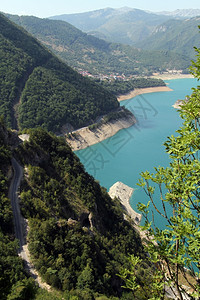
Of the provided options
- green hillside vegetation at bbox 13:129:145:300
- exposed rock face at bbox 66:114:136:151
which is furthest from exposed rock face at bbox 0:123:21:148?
exposed rock face at bbox 66:114:136:151

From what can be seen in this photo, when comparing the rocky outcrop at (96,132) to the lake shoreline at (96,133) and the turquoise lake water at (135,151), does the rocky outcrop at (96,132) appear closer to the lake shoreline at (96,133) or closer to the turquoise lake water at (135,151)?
the lake shoreline at (96,133)

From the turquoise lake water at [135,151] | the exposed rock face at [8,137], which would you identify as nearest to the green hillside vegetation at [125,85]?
the turquoise lake water at [135,151]

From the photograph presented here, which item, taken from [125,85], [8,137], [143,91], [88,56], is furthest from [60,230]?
[88,56]

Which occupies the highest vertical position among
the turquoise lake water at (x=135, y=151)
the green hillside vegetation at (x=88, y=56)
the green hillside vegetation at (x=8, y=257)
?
the green hillside vegetation at (x=88, y=56)

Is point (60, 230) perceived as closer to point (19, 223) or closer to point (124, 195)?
point (19, 223)

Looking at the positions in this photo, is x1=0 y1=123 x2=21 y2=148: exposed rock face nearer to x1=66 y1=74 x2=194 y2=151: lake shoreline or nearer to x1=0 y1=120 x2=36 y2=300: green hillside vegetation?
x1=0 y1=120 x2=36 y2=300: green hillside vegetation

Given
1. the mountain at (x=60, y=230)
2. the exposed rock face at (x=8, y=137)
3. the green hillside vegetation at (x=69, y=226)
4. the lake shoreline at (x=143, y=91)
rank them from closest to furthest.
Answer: the mountain at (x=60, y=230)
the green hillside vegetation at (x=69, y=226)
the exposed rock face at (x=8, y=137)
the lake shoreline at (x=143, y=91)
